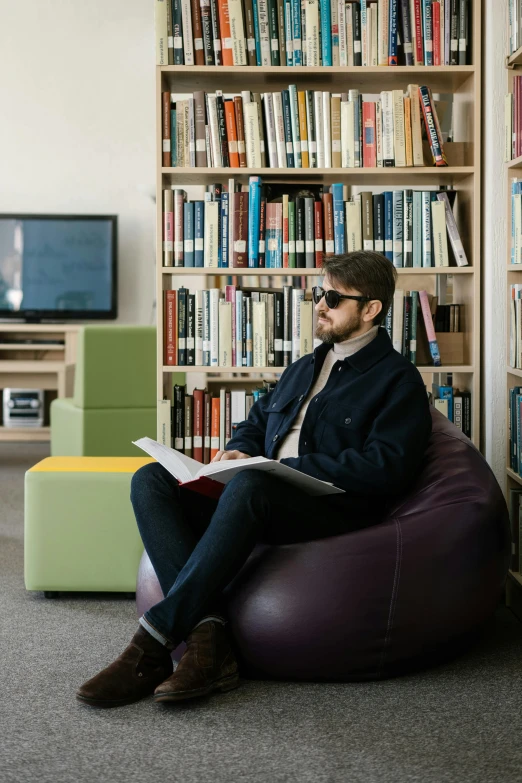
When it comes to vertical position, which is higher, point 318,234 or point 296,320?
point 318,234

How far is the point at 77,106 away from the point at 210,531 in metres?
5.71

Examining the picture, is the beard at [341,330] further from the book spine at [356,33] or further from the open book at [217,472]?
the book spine at [356,33]

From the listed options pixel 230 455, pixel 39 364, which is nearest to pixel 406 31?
pixel 230 455

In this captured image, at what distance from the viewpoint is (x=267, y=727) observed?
1919mm

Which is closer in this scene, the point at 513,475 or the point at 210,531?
the point at 210,531

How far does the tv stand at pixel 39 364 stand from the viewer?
650cm

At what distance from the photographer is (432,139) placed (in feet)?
10.3

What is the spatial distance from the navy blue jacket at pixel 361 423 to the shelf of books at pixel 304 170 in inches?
24.5

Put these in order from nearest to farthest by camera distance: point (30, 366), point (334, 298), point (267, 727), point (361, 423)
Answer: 1. point (267, 727)
2. point (361, 423)
3. point (334, 298)
4. point (30, 366)

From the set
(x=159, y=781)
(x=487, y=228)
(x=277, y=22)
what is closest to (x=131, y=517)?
(x=159, y=781)

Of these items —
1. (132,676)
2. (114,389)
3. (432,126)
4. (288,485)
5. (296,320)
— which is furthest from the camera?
(114,389)

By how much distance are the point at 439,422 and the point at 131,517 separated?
101 cm

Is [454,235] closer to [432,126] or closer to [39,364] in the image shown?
[432,126]

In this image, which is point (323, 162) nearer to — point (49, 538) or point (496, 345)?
point (496, 345)
